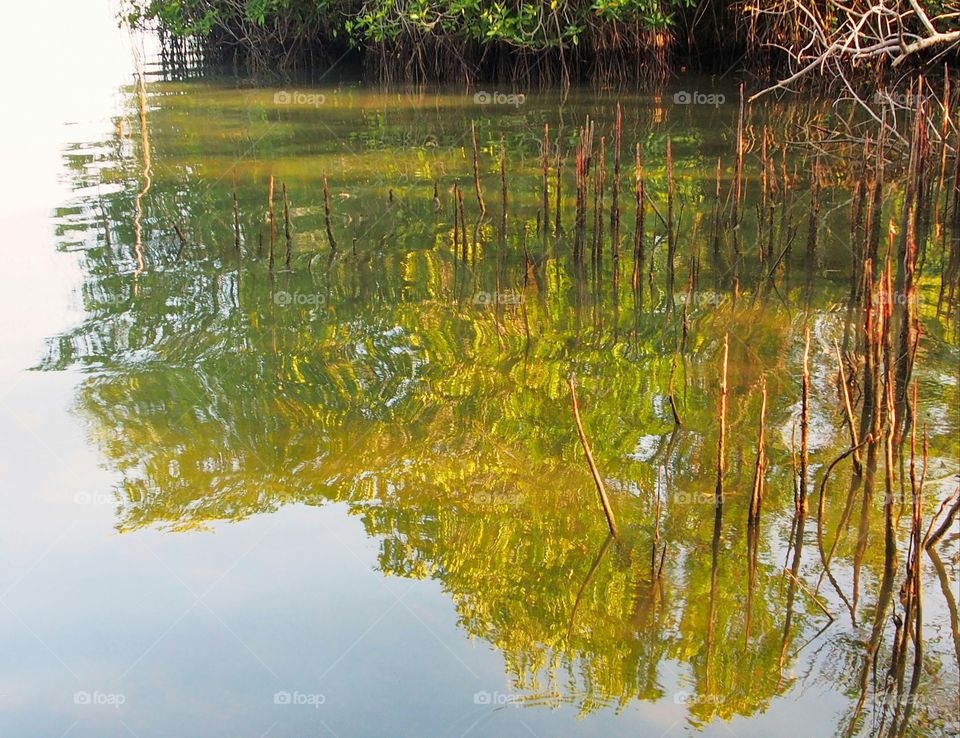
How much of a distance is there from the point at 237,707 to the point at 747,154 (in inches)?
304

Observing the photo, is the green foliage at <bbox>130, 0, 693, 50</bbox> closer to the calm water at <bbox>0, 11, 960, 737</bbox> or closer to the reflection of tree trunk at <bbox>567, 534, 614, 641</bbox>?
the calm water at <bbox>0, 11, 960, 737</bbox>

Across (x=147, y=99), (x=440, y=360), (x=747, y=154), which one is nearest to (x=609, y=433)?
(x=440, y=360)

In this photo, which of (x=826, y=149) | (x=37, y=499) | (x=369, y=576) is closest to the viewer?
(x=369, y=576)

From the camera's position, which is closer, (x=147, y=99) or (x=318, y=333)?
(x=318, y=333)

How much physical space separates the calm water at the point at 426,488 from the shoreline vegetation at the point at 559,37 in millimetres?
6967

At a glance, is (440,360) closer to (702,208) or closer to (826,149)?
(702,208)

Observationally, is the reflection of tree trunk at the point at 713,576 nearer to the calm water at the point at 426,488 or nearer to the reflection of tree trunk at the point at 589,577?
the calm water at the point at 426,488

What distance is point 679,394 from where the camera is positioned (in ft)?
15.5

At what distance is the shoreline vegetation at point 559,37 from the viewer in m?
13.9

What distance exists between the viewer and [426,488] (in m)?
4.10

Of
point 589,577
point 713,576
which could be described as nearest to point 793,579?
point 713,576

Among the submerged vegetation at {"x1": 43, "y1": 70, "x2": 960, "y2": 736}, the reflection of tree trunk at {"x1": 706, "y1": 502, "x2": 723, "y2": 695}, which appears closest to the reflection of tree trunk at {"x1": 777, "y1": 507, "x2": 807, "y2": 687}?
the submerged vegetation at {"x1": 43, "y1": 70, "x2": 960, "y2": 736}

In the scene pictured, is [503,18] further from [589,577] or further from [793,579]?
[793,579]

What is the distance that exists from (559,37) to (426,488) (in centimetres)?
1157
